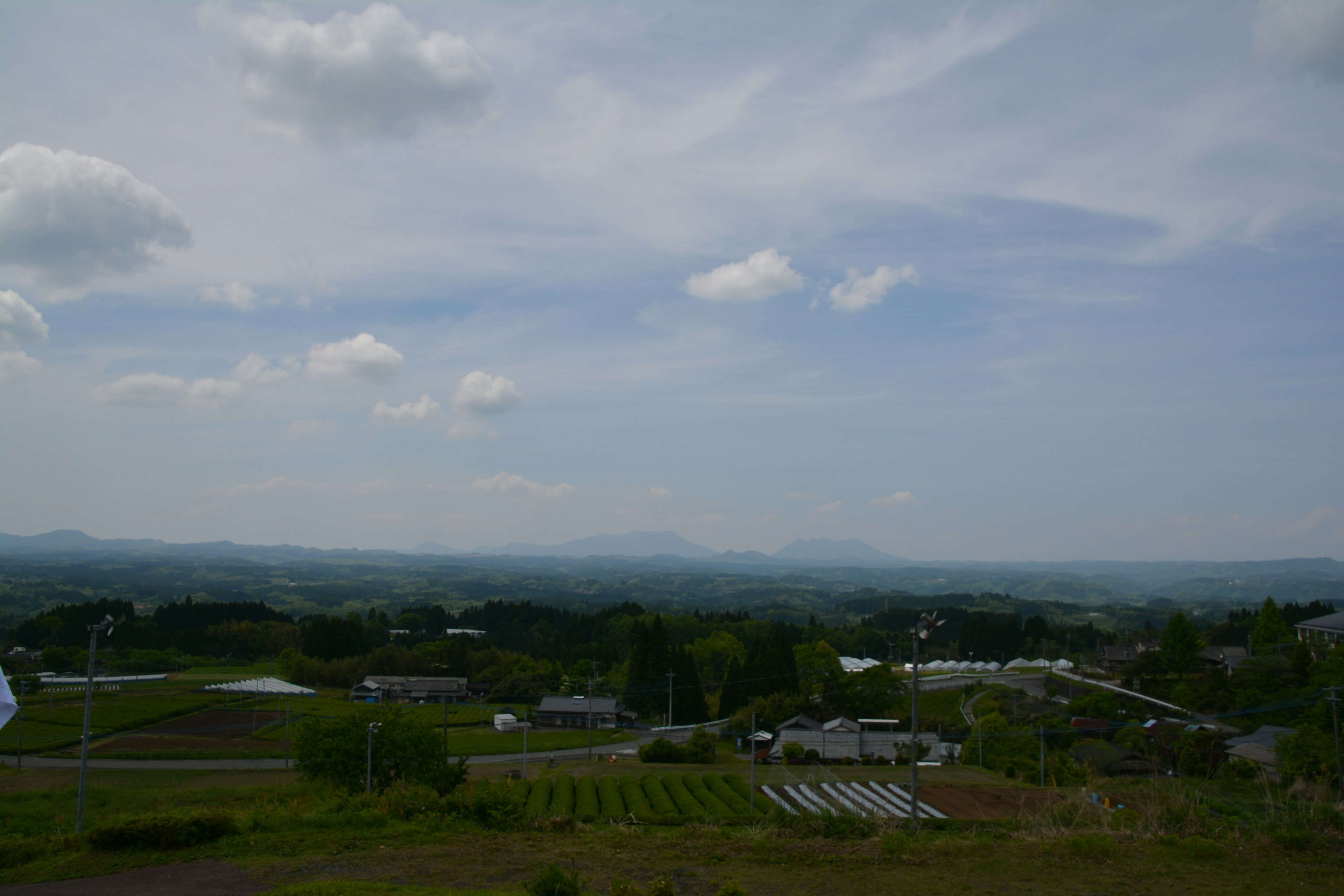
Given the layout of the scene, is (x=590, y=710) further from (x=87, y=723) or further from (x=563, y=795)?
(x=87, y=723)

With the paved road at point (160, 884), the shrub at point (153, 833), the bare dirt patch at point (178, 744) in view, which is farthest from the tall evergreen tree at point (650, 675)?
the paved road at point (160, 884)

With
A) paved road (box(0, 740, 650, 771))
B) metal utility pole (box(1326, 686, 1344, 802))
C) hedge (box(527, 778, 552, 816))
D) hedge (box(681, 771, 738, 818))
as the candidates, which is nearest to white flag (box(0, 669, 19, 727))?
hedge (box(527, 778, 552, 816))

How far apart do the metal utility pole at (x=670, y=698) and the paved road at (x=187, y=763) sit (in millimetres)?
7406

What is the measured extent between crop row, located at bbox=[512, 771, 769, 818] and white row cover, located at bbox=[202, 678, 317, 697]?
29.1 metres

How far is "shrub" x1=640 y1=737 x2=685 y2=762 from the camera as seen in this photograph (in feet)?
97.6

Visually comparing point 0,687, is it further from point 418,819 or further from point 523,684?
point 523,684

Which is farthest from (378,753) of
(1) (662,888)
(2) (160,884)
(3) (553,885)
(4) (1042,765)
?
(4) (1042,765)

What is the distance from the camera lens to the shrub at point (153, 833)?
344 inches

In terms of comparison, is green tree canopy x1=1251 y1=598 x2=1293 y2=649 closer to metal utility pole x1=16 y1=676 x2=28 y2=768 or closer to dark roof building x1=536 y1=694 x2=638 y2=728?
dark roof building x1=536 y1=694 x2=638 y2=728

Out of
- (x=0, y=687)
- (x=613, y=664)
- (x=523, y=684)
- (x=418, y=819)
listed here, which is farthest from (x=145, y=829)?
(x=613, y=664)

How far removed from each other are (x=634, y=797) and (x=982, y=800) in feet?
32.9

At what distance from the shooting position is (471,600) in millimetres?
160500

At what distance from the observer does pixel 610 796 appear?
2075cm

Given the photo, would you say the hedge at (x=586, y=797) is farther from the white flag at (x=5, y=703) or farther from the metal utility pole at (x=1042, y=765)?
the metal utility pole at (x=1042, y=765)
